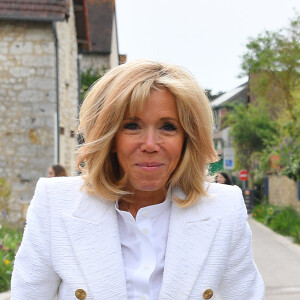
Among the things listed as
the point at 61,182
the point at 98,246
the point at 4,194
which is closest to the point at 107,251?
the point at 98,246

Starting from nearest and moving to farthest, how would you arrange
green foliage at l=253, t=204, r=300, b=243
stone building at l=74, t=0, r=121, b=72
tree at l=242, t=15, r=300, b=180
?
green foliage at l=253, t=204, r=300, b=243
stone building at l=74, t=0, r=121, b=72
tree at l=242, t=15, r=300, b=180

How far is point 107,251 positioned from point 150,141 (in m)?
0.35

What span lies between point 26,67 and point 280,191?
13.0 meters

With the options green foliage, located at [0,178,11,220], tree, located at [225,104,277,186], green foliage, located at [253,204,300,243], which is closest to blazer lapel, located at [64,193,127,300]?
green foliage, located at [0,178,11,220]

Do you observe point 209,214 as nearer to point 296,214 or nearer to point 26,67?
point 26,67

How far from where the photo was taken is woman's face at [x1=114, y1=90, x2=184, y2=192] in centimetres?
196

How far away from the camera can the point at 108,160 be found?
2.10 m

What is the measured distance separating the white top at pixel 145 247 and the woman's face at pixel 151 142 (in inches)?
4.0

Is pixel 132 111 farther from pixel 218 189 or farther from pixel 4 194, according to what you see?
pixel 4 194

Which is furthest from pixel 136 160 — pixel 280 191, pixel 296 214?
pixel 280 191

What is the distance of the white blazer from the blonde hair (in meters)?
0.05

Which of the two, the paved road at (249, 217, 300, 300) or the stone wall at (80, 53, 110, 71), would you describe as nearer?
the paved road at (249, 217, 300, 300)

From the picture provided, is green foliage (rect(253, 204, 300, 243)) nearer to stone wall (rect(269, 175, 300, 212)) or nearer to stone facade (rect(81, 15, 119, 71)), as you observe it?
stone wall (rect(269, 175, 300, 212))

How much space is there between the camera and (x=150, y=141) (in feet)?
6.40
